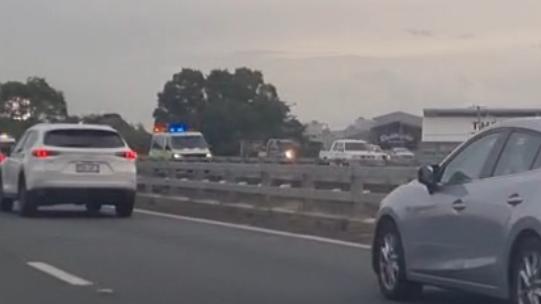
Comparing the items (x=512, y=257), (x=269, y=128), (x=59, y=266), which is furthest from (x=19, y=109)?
(x=512, y=257)

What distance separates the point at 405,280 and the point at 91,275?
3938 mm

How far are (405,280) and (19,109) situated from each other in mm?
86638

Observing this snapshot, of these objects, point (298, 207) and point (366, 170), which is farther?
point (298, 207)

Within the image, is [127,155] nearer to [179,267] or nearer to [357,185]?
[357,185]

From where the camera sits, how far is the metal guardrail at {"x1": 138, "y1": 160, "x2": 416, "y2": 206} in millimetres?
20906

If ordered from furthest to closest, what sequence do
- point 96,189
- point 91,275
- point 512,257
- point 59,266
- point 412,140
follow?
point 412,140 < point 96,189 < point 59,266 < point 91,275 < point 512,257

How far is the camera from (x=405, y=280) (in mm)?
12367

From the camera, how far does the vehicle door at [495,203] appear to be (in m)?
10.5

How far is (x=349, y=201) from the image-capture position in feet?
70.1

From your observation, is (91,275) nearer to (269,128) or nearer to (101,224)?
(101,224)

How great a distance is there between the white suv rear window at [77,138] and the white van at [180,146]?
2521 centimetres

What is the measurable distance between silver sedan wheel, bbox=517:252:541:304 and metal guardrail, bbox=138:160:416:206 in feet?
30.2

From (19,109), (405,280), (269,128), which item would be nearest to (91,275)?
(405,280)

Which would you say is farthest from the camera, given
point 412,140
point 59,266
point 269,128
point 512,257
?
point 269,128
